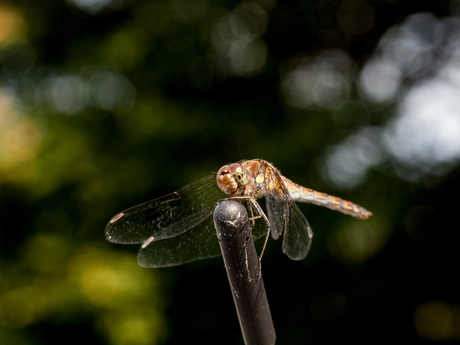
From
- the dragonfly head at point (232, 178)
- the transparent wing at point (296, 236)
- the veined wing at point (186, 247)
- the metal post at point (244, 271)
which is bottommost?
the metal post at point (244, 271)

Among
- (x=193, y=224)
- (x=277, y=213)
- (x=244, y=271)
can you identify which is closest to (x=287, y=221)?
(x=277, y=213)

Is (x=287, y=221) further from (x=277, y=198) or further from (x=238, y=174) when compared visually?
(x=238, y=174)

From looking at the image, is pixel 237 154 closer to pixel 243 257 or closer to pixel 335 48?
pixel 335 48

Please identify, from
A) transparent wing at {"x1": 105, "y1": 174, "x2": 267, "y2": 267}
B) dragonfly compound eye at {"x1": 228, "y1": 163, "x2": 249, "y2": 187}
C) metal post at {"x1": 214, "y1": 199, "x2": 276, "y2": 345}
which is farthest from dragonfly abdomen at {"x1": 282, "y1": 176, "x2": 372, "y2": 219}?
metal post at {"x1": 214, "y1": 199, "x2": 276, "y2": 345}

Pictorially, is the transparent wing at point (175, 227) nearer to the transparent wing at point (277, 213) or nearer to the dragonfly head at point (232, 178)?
the transparent wing at point (277, 213)

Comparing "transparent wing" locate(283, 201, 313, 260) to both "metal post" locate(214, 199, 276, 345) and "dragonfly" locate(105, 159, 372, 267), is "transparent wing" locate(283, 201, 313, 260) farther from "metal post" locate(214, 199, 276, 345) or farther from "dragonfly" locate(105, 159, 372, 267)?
"metal post" locate(214, 199, 276, 345)

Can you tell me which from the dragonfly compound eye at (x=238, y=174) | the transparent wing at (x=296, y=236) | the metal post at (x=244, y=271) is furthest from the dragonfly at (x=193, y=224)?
the metal post at (x=244, y=271)

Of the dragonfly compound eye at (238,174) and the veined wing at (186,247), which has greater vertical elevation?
the dragonfly compound eye at (238,174)

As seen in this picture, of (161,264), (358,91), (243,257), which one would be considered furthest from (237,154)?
(243,257)
